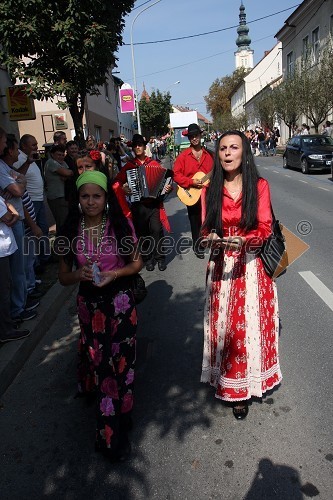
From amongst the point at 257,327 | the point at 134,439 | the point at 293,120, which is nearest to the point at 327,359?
the point at 257,327

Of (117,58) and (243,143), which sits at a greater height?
(117,58)

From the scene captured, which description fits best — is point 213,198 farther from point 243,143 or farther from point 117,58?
point 117,58

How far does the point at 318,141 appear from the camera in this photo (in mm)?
17938

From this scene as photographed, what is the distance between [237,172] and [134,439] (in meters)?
1.85

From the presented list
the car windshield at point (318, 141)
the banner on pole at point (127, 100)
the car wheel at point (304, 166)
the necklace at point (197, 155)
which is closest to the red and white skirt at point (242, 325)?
the necklace at point (197, 155)

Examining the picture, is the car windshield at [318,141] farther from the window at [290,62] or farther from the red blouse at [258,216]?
the window at [290,62]

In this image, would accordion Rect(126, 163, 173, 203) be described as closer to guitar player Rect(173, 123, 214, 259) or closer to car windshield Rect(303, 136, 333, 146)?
guitar player Rect(173, 123, 214, 259)

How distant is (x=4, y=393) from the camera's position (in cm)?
344

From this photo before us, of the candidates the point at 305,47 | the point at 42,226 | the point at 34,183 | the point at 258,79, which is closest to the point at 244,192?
the point at 34,183

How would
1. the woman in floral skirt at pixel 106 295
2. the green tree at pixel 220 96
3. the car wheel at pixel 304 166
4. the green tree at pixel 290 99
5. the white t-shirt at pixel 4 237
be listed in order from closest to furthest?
the woman in floral skirt at pixel 106 295, the white t-shirt at pixel 4 237, the car wheel at pixel 304 166, the green tree at pixel 290 99, the green tree at pixel 220 96

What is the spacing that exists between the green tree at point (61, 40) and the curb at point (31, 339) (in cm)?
348

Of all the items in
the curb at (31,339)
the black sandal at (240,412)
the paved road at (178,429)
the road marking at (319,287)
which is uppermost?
the curb at (31,339)

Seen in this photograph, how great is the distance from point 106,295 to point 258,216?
3.48 ft

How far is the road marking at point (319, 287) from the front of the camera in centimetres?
467
